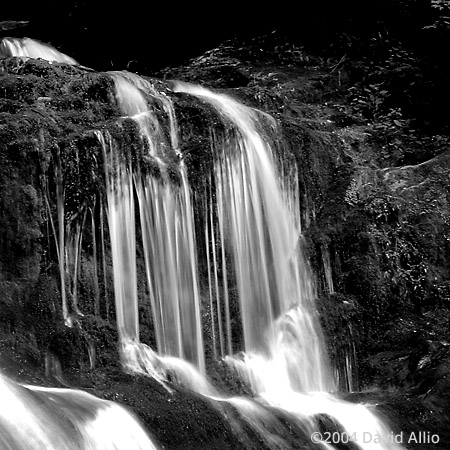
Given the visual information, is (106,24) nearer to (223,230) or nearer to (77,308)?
(223,230)

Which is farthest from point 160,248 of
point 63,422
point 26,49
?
point 26,49

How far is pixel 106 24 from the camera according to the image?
15.5 metres

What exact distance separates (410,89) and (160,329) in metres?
7.36

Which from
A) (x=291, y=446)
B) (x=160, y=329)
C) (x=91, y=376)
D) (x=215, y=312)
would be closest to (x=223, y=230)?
(x=215, y=312)
